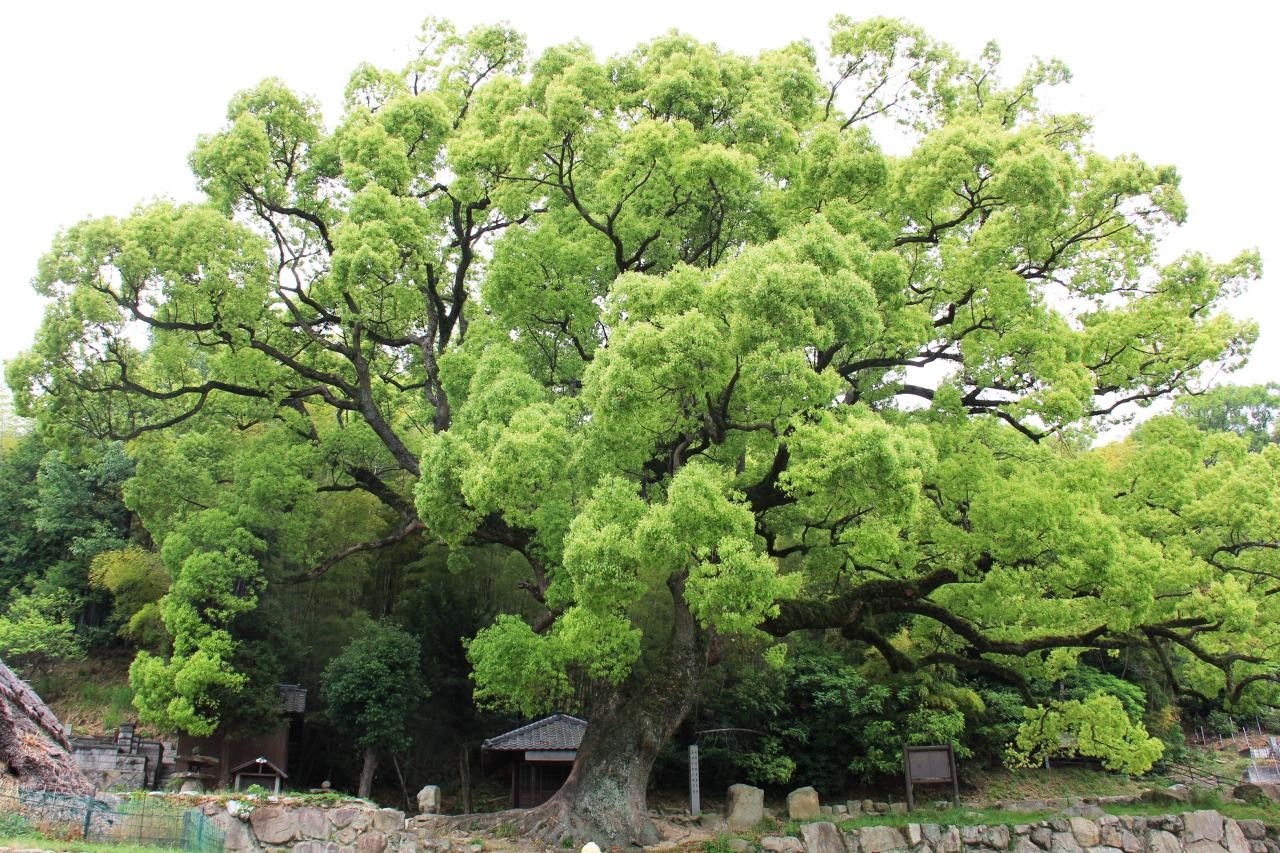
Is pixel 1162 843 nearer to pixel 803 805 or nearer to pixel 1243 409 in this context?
pixel 803 805

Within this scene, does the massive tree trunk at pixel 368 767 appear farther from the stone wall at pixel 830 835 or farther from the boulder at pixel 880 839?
the boulder at pixel 880 839

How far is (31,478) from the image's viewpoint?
76.8 feet

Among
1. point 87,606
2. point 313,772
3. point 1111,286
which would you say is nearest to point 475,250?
point 1111,286

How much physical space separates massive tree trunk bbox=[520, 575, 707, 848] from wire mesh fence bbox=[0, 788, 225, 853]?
4439 mm

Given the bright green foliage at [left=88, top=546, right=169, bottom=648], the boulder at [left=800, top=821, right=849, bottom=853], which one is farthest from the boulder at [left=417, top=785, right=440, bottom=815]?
the bright green foliage at [left=88, top=546, right=169, bottom=648]

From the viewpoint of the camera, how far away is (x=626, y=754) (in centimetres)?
1150

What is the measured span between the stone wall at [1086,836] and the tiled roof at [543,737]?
5567mm

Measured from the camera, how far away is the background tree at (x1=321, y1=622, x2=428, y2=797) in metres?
16.2

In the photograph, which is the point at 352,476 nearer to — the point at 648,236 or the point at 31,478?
the point at 648,236

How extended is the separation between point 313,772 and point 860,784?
11690 mm

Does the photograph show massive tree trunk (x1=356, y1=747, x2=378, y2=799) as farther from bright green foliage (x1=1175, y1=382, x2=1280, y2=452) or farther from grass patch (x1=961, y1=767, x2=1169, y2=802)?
bright green foliage (x1=1175, y1=382, x2=1280, y2=452)

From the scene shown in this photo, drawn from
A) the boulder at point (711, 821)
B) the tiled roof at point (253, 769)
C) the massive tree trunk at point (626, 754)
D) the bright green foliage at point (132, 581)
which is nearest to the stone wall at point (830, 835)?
the massive tree trunk at point (626, 754)

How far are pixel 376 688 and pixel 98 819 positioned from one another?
9.44 m

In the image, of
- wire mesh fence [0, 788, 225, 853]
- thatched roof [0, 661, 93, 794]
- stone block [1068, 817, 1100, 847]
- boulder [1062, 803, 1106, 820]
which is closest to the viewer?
wire mesh fence [0, 788, 225, 853]
